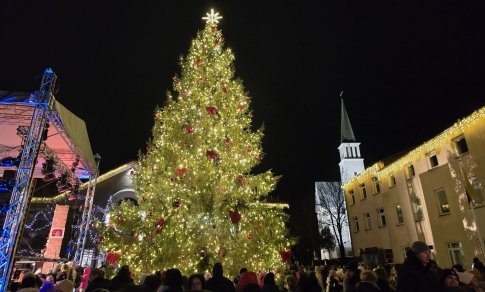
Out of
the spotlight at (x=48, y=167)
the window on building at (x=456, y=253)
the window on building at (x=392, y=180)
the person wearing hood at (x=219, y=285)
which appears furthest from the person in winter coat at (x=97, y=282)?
the window on building at (x=392, y=180)

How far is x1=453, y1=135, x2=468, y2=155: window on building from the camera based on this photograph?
15698 millimetres

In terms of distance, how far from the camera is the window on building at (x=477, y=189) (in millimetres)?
14305

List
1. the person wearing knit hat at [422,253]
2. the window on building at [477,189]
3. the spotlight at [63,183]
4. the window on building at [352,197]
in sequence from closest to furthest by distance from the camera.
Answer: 1. the person wearing knit hat at [422,253]
2. the window on building at [477,189]
3. the spotlight at [63,183]
4. the window on building at [352,197]

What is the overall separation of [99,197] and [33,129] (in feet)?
49.2

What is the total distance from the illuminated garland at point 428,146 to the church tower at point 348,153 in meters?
30.6

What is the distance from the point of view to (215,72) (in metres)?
12.5

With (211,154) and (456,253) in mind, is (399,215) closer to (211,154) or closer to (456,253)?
(456,253)

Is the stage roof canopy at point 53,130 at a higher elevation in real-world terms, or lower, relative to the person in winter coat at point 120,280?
higher

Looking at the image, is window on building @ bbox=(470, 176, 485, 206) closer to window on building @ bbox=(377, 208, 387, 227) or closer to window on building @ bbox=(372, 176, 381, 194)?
window on building @ bbox=(377, 208, 387, 227)

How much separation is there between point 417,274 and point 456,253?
1542 cm

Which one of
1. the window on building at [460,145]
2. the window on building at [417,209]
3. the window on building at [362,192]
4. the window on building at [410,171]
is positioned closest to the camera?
the window on building at [460,145]

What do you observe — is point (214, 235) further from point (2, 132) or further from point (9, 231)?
point (2, 132)

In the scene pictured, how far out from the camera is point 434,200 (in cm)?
1708

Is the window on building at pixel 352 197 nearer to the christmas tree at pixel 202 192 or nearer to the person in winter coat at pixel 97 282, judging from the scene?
the christmas tree at pixel 202 192
